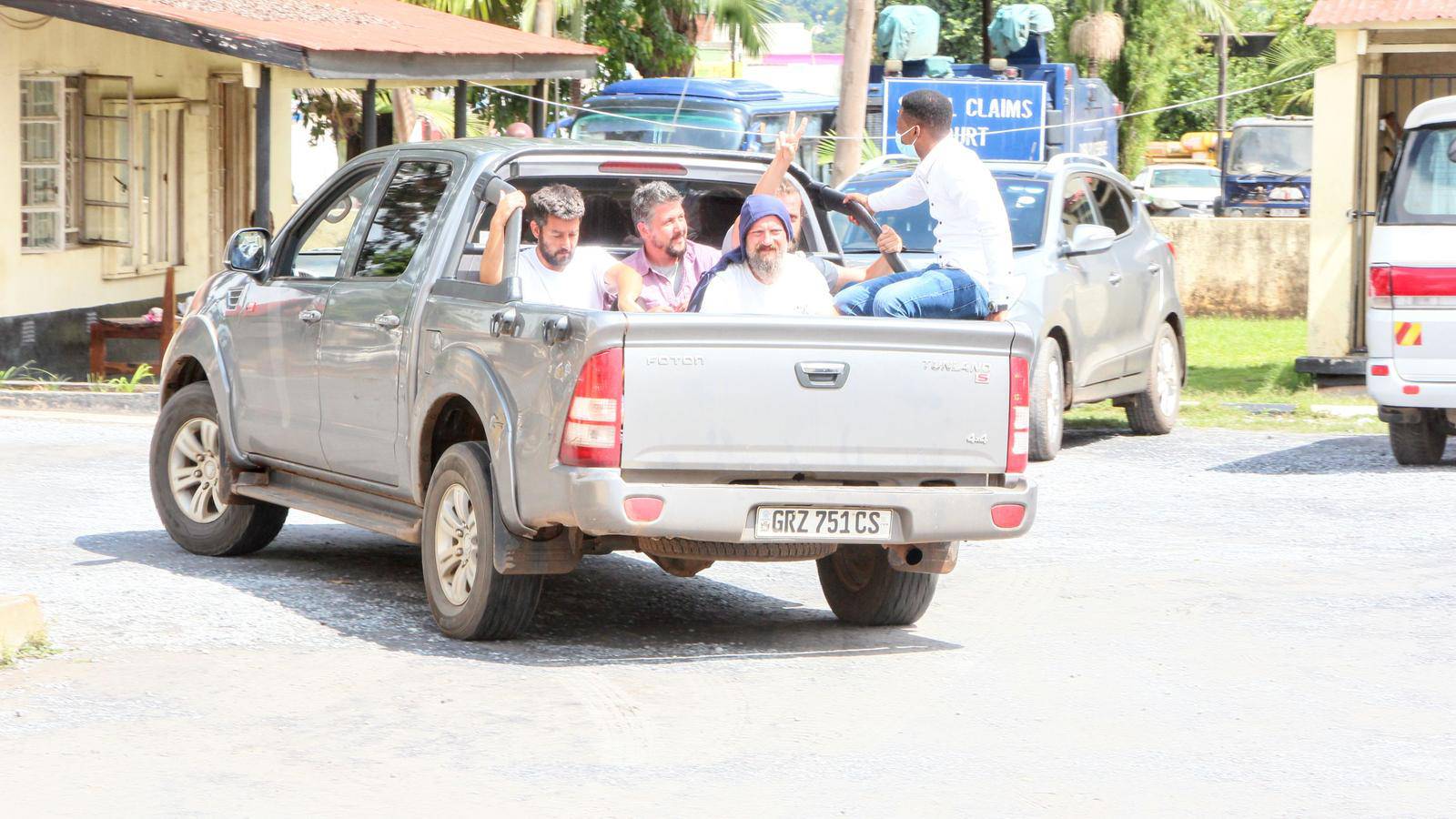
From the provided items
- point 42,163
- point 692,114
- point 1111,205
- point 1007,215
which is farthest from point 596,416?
point 692,114

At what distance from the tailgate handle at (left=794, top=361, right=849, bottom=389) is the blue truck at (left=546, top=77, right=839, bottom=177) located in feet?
49.8

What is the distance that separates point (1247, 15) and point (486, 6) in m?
47.0

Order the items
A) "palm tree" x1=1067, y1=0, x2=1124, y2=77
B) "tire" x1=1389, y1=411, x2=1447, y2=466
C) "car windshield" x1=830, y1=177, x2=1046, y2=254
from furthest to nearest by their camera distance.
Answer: "palm tree" x1=1067, y1=0, x2=1124, y2=77 → "car windshield" x1=830, y1=177, x2=1046, y2=254 → "tire" x1=1389, y1=411, x2=1447, y2=466

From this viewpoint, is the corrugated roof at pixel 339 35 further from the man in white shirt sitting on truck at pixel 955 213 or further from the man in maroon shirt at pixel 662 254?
the man in maroon shirt at pixel 662 254

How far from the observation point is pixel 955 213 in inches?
343

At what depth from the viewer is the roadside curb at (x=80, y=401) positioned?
15.0 m

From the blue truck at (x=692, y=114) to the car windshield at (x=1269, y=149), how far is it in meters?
14.8

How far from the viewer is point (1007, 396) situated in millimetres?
7129

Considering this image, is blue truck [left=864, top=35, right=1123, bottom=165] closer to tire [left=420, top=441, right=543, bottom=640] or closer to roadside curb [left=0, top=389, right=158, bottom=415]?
roadside curb [left=0, top=389, right=158, bottom=415]

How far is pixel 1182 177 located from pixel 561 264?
4097 cm

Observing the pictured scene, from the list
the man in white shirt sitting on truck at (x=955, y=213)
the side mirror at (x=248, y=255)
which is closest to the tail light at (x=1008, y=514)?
the man in white shirt sitting on truck at (x=955, y=213)

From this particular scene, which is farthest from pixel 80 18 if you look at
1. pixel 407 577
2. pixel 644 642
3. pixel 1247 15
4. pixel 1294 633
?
pixel 1247 15

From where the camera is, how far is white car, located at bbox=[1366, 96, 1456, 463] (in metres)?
11.7

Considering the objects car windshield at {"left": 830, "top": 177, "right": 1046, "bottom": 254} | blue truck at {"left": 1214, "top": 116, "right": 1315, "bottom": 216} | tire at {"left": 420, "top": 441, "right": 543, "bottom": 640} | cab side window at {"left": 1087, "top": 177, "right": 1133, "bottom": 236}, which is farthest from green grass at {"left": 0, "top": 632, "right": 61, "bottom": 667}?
blue truck at {"left": 1214, "top": 116, "right": 1315, "bottom": 216}
